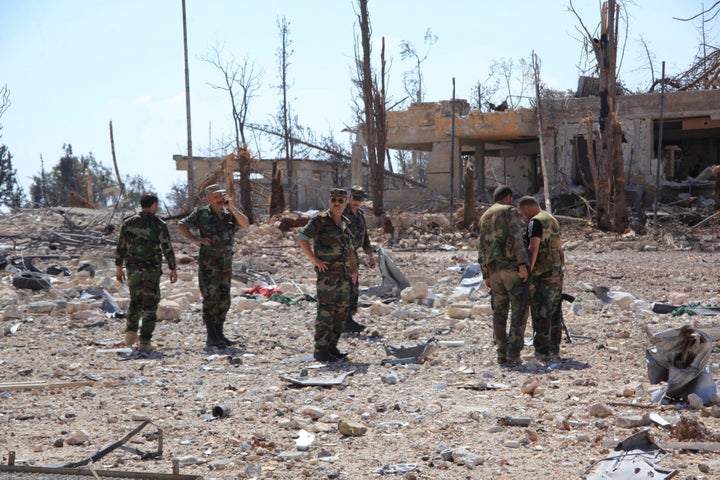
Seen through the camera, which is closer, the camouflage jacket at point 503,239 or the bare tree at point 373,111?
the camouflage jacket at point 503,239

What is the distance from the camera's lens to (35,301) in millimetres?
10883

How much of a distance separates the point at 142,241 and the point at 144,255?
0.13 meters

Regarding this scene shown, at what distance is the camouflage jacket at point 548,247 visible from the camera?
6.47 metres

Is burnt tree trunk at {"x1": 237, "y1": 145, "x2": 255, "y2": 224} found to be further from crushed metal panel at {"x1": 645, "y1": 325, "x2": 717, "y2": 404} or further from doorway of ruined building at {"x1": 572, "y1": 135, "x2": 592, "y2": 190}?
crushed metal panel at {"x1": 645, "y1": 325, "x2": 717, "y2": 404}

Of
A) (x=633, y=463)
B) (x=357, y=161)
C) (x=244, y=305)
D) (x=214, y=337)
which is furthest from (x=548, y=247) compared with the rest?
(x=357, y=161)

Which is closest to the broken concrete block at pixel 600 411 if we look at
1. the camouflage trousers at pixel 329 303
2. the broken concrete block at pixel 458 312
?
the camouflage trousers at pixel 329 303

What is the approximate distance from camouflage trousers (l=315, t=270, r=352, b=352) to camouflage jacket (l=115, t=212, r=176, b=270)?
5.34ft

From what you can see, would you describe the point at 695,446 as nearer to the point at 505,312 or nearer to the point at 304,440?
the point at 304,440

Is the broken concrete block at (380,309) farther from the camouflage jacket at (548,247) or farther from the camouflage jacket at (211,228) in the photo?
the camouflage jacket at (548,247)

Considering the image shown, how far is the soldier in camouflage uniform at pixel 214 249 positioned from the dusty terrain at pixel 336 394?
0.37 m

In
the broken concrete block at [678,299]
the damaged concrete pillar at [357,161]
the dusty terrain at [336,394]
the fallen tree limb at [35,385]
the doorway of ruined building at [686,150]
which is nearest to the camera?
the dusty terrain at [336,394]

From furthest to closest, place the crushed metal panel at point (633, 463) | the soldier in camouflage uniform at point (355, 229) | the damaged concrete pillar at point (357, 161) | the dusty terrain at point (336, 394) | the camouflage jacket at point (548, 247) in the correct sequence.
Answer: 1. the damaged concrete pillar at point (357, 161)
2. the soldier in camouflage uniform at point (355, 229)
3. the camouflage jacket at point (548, 247)
4. the dusty terrain at point (336, 394)
5. the crushed metal panel at point (633, 463)

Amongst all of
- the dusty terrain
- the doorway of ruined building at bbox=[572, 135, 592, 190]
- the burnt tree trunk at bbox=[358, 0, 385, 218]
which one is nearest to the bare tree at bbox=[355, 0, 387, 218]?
the burnt tree trunk at bbox=[358, 0, 385, 218]

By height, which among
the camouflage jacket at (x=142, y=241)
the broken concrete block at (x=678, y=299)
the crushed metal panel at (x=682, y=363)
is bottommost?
the broken concrete block at (x=678, y=299)
